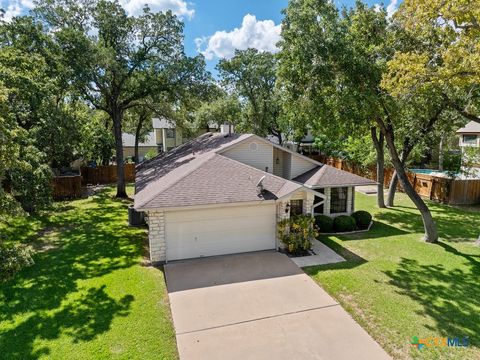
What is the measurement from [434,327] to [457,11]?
26.2 ft

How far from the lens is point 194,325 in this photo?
277 inches

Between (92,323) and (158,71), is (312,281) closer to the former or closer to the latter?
(92,323)

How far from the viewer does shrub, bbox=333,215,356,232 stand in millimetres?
13984

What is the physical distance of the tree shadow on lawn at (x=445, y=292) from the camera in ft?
23.0

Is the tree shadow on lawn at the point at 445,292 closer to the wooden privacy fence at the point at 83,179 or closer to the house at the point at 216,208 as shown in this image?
the house at the point at 216,208

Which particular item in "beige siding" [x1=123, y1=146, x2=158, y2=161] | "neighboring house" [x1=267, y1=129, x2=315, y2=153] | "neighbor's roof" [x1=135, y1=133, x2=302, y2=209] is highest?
"neighboring house" [x1=267, y1=129, x2=315, y2=153]

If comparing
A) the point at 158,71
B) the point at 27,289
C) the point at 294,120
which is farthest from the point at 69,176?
the point at 294,120

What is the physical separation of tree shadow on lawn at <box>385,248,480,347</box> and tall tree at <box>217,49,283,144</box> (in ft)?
68.5

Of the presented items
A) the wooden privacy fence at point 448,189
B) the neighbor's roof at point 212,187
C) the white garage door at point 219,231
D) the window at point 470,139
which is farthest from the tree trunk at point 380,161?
the window at point 470,139

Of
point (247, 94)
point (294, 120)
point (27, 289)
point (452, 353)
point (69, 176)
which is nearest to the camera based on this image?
point (452, 353)

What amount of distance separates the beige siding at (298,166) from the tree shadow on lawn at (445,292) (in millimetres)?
6962

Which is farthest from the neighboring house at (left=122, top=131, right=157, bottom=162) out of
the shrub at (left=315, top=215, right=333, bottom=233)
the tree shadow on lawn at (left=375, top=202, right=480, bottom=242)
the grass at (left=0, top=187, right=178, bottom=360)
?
the tree shadow on lawn at (left=375, top=202, right=480, bottom=242)

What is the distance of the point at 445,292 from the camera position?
8.56m

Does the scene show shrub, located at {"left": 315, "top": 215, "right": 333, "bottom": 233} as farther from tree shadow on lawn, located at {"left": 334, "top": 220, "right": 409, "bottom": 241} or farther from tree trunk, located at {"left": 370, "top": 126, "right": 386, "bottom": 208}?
tree trunk, located at {"left": 370, "top": 126, "right": 386, "bottom": 208}
